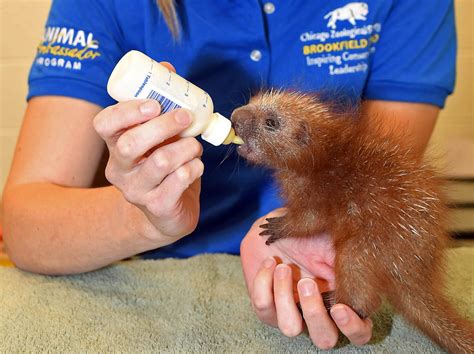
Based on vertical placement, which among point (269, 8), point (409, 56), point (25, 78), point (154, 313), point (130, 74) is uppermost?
point (130, 74)

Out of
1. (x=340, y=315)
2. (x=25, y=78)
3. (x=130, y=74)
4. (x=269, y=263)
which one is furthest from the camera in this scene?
(x=25, y=78)

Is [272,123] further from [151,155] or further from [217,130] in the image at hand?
[151,155]

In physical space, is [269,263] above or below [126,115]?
below

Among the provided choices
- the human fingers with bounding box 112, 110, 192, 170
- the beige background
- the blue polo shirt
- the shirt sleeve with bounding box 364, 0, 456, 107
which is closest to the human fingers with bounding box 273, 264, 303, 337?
the human fingers with bounding box 112, 110, 192, 170

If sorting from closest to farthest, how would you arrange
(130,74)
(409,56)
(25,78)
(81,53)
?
(130,74)
(81,53)
(409,56)
(25,78)

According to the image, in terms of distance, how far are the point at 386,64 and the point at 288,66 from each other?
24 cm

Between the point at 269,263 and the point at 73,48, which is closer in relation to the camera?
the point at 269,263

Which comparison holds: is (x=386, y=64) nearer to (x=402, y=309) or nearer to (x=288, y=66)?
(x=288, y=66)

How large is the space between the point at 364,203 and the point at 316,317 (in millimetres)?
168

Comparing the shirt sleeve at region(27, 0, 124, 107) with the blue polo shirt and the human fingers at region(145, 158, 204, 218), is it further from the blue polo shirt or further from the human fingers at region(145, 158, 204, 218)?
the human fingers at region(145, 158, 204, 218)

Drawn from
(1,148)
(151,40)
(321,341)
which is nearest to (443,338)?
(321,341)

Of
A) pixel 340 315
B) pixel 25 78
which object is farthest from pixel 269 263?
pixel 25 78

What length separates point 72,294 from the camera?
1013mm

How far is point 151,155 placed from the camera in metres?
0.72
